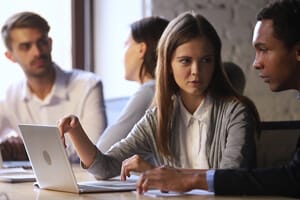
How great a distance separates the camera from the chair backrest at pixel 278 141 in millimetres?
2137

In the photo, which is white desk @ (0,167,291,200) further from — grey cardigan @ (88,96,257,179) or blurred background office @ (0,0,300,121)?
blurred background office @ (0,0,300,121)

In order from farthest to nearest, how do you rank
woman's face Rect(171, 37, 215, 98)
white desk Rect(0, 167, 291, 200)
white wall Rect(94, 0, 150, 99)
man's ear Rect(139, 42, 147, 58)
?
white wall Rect(94, 0, 150, 99)
man's ear Rect(139, 42, 147, 58)
woman's face Rect(171, 37, 215, 98)
white desk Rect(0, 167, 291, 200)

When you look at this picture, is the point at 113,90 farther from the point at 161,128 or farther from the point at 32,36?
the point at 161,128

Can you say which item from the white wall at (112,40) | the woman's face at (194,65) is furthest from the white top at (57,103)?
the woman's face at (194,65)

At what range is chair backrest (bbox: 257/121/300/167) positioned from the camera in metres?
2.14

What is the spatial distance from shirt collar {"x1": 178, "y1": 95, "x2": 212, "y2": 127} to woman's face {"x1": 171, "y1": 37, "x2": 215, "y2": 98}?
41 millimetres

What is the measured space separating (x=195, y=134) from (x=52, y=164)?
0.53 meters

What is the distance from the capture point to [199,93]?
2.02 meters

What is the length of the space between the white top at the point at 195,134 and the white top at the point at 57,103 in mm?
1097

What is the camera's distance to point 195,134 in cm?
204

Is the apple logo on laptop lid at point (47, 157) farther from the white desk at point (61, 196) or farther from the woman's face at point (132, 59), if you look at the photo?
the woman's face at point (132, 59)

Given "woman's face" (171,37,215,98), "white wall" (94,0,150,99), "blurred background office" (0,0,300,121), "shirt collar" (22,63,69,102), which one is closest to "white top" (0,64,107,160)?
"shirt collar" (22,63,69,102)

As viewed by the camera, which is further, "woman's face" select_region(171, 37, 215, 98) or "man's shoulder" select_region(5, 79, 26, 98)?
"man's shoulder" select_region(5, 79, 26, 98)

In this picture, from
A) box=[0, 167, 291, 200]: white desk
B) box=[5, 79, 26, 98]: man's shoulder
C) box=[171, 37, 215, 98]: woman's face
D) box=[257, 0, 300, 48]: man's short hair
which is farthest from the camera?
box=[5, 79, 26, 98]: man's shoulder
